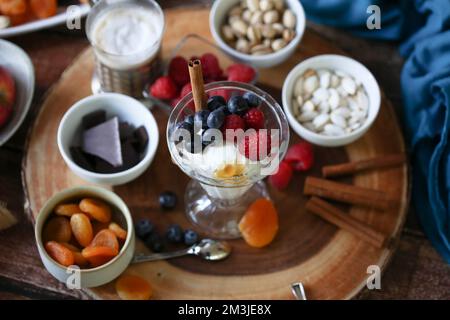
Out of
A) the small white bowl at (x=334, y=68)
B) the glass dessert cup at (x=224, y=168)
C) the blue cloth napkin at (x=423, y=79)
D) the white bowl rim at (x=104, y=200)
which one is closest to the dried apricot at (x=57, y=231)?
the white bowl rim at (x=104, y=200)

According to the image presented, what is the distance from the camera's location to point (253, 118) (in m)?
1.08

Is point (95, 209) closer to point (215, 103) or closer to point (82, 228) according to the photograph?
point (82, 228)

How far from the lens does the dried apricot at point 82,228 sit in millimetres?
1163

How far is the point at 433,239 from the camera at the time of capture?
4.26 feet

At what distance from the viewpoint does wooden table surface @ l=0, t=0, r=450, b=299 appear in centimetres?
123

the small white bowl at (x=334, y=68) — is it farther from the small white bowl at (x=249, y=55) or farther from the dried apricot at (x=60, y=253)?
the dried apricot at (x=60, y=253)

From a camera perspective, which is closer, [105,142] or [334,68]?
[105,142]

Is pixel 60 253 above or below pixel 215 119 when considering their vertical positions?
below

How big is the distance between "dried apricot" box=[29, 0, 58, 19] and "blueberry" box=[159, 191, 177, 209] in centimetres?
47

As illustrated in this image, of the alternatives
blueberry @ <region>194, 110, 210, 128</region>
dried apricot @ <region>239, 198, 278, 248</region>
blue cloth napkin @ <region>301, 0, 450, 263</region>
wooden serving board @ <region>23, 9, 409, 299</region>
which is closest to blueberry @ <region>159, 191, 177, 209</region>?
wooden serving board @ <region>23, 9, 409, 299</region>

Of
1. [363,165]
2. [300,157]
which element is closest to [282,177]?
[300,157]

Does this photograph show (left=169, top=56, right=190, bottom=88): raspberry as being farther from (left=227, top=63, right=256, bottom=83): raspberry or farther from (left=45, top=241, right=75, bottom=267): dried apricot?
(left=45, top=241, right=75, bottom=267): dried apricot

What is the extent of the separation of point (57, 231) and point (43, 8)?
1.68 ft
